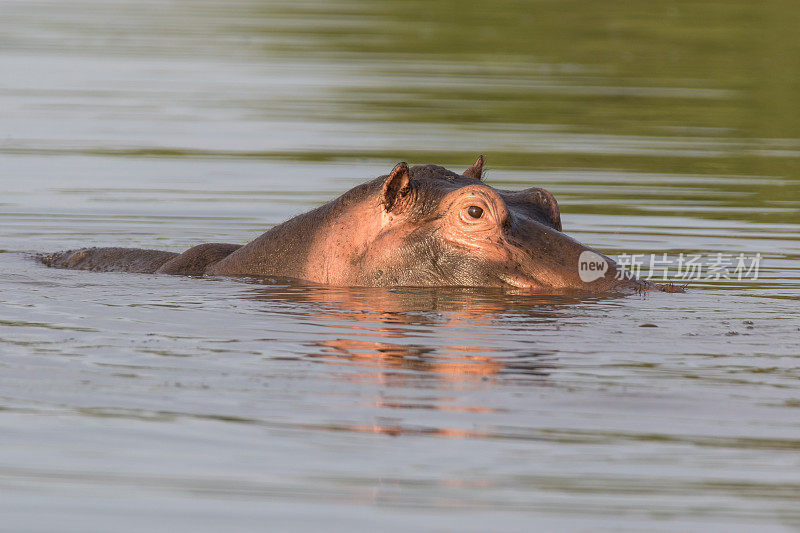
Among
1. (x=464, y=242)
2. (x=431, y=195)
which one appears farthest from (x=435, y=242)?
(x=431, y=195)

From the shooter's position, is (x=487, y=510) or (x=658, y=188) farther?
(x=658, y=188)

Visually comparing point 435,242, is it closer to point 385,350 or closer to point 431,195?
point 431,195

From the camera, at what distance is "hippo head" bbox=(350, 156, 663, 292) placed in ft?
29.9

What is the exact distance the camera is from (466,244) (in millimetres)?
9211

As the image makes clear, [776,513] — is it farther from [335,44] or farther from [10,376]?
[335,44]

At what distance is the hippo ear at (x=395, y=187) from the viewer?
30.1 ft

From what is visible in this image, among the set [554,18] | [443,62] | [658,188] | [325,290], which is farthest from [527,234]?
[554,18]

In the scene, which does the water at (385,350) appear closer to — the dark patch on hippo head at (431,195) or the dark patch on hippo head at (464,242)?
the dark patch on hippo head at (464,242)

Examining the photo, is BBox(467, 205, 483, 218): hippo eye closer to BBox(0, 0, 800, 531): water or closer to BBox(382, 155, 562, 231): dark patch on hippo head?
BBox(382, 155, 562, 231): dark patch on hippo head

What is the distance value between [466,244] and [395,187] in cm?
57

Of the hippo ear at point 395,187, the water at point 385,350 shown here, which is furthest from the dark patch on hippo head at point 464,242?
the water at point 385,350

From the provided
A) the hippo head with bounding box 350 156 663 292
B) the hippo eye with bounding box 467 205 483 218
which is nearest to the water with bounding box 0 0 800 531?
the hippo head with bounding box 350 156 663 292

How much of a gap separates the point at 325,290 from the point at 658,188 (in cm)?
740

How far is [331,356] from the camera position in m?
7.52
